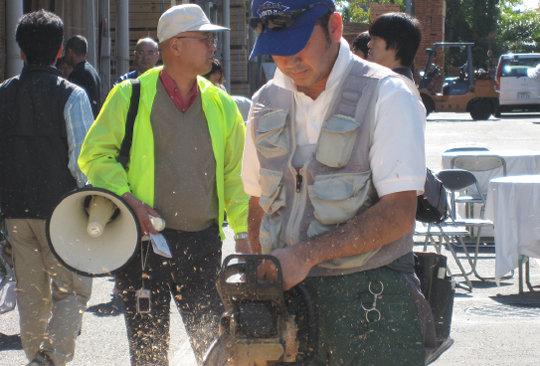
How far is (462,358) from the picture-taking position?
15.6ft

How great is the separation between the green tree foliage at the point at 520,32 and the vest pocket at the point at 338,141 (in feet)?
173

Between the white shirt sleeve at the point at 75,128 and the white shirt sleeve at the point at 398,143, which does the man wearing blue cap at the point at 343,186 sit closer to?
the white shirt sleeve at the point at 398,143

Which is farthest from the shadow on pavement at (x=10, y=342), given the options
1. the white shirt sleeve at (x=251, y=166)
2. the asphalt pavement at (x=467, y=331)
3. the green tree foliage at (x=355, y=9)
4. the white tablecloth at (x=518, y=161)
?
the green tree foliage at (x=355, y=9)

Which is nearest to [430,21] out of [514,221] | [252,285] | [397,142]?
[514,221]

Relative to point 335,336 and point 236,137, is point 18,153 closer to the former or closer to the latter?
point 236,137

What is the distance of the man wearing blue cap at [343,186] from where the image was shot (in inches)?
79.7

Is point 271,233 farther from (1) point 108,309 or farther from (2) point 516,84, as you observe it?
(2) point 516,84

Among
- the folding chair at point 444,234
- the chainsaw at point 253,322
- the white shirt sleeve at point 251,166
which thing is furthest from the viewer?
the folding chair at point 444,234

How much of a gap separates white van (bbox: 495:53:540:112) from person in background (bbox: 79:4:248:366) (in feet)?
82.8

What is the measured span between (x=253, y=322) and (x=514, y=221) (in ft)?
17.2

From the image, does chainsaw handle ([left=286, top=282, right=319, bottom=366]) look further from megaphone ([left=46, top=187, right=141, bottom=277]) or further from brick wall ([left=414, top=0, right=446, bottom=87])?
brick wall ([left=414, top=0, right=446, bottom=87])

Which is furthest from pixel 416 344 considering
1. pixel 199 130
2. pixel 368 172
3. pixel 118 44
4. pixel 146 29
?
pixel 146 29

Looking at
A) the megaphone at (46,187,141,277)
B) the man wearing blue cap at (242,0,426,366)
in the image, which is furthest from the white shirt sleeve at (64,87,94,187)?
the man wearing blue cap at (242,0,426,366)

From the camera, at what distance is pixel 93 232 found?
11.1 ft
